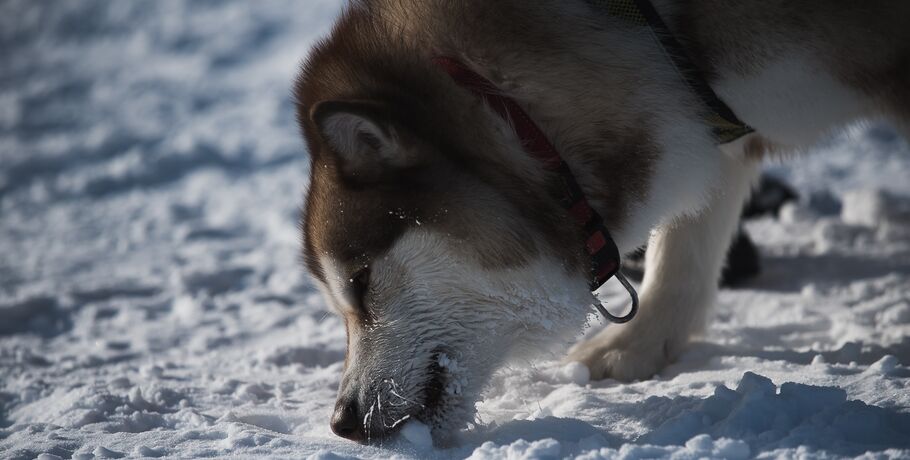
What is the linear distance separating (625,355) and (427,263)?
0.83m

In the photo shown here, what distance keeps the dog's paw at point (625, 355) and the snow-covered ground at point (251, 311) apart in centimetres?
7

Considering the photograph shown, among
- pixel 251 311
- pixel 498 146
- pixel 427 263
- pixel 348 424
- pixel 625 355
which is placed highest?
pixel 498 146

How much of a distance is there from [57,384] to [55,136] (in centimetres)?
438

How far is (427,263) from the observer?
74.0 inches

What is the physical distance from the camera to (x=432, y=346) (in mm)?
1908

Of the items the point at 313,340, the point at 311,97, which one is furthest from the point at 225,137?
the point at 311,97

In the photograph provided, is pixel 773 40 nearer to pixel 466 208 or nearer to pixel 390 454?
pixel 466 208

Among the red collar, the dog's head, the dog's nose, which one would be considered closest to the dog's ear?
the dog's head

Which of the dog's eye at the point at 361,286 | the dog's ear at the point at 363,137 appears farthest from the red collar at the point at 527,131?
the dog's eye at the point at 361,286

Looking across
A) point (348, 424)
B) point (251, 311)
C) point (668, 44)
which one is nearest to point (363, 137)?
point (348, 424)

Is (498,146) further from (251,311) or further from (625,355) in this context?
(251,311)

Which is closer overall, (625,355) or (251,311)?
(625,355)

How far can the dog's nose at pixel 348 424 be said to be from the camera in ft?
6.16

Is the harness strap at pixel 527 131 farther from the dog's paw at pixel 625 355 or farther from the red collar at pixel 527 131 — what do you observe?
the dog's paw at pixel 625 355
